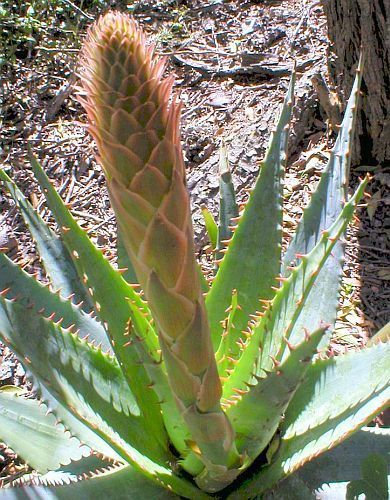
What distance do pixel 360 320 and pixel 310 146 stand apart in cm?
79

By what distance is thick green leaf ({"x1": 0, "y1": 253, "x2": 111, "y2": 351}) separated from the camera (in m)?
1.24

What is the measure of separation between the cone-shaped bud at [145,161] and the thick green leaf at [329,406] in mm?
377

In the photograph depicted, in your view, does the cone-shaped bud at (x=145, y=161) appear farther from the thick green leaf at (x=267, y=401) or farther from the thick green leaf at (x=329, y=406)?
the thick green leaf at (x=329, y=406)

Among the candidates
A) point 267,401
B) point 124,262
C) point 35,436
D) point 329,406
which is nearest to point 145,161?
point 267,401

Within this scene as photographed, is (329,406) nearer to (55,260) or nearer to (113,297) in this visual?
(113,297)

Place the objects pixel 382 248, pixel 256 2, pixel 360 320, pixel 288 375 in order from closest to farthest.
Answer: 1. pixel 288 375
2. pixel 360 320
3. pixel 382 248
4. pixel 256 2

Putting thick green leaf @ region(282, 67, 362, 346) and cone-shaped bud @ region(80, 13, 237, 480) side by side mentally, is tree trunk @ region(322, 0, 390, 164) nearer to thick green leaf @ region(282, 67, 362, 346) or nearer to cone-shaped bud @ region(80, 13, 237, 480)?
thick green leaf @ region(282, 67, 362, 346)

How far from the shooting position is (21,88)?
9.03 feet

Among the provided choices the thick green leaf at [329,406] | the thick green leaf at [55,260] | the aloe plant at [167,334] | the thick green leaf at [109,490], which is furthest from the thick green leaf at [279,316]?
the thick green leaf at [55,260]

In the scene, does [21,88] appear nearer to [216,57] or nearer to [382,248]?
[216,57]

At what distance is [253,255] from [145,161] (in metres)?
0.77

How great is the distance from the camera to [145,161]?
0.60m

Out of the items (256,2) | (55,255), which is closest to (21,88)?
(256,2)

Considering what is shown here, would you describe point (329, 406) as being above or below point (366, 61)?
below
